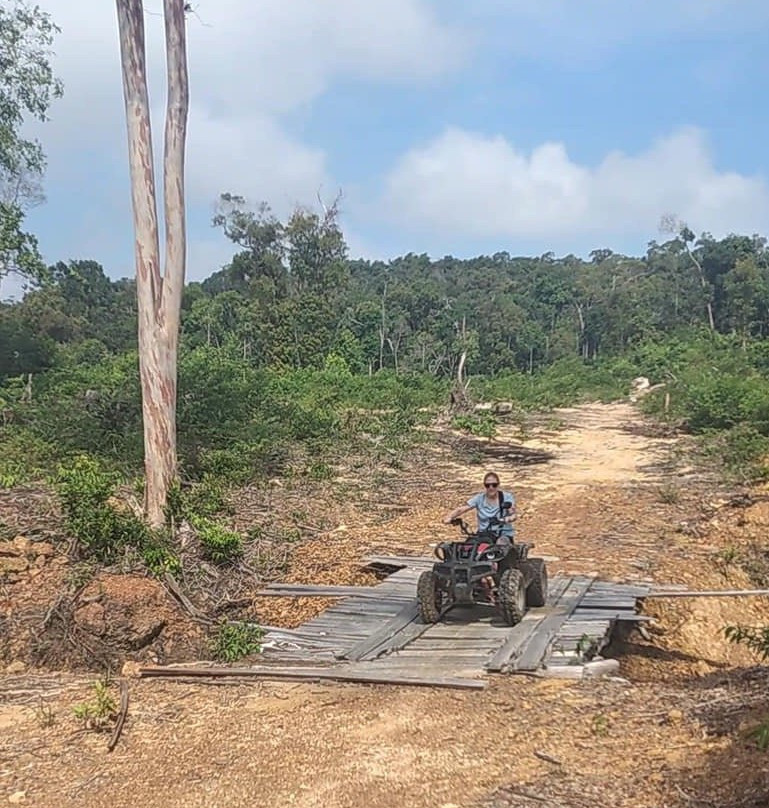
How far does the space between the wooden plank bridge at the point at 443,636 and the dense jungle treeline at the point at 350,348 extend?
218 inches

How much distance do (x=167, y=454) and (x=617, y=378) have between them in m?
34.3

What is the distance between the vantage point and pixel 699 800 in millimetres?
3482

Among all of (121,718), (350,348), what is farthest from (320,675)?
(350,348)

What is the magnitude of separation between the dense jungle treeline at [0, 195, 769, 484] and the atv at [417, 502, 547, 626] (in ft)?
20.2

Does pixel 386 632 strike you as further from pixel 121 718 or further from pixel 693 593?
pixel 693 593

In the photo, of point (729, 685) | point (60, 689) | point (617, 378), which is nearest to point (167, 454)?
point (60, 689)

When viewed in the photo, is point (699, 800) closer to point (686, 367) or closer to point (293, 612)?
point (293, 612)

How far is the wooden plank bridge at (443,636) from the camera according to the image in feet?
18.2

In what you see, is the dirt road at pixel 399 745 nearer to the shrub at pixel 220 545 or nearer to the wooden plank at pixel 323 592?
the wooden plank at pixel 323 592

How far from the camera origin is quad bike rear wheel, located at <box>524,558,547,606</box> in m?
6.75

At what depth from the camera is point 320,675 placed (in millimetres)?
5527

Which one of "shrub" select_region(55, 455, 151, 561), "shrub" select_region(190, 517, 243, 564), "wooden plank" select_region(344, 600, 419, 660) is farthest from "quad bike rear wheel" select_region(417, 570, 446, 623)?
"shrub" select_region(55, 455, 151, 561)

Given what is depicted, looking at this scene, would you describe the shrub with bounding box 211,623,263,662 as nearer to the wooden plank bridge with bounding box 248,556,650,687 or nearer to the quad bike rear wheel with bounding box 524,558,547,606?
the wooden plank bridge with bounding box 248,556,650,687

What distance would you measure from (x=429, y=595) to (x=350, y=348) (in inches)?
1408
